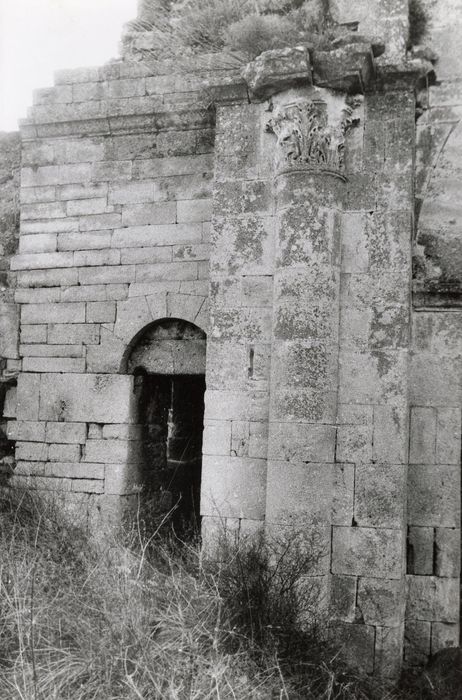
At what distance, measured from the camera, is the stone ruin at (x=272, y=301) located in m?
5.80

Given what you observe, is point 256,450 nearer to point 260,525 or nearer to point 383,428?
point 260,525

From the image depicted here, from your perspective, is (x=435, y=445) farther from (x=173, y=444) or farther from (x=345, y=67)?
(x=173, y=444)

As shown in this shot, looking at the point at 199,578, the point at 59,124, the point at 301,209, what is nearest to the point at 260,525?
the point at 199,578

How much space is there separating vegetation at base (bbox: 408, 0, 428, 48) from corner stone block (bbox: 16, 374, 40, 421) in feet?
16.9

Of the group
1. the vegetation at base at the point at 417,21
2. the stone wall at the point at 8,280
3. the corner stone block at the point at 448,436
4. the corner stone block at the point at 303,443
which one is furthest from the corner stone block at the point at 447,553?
the vegetation at base at the point at 417,21

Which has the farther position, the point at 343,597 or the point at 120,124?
the point at 120,124

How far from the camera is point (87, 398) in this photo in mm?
7211

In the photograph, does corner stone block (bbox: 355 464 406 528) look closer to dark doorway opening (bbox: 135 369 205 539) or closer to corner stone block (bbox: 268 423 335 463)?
corner stone block (bbox: 268 423 335 463)

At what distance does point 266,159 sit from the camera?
6316 mm

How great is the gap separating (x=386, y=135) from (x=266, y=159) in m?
1.02

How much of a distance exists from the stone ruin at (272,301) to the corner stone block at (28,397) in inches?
0.6

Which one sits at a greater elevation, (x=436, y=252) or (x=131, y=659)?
(x=436, y=252)

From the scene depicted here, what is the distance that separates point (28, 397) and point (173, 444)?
7.40 ft

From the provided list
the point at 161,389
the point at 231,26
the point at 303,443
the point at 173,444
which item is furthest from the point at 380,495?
the point at 231,26
